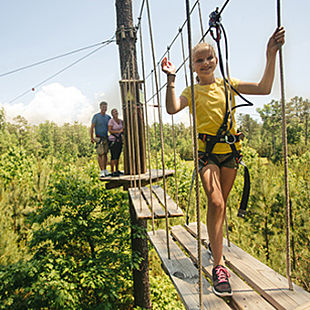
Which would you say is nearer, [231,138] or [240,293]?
[240,293]

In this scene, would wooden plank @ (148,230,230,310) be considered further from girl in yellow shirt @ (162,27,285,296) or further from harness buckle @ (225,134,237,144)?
harness buckle @ (225,134,237,144)

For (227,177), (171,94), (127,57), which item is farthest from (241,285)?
(127,57)

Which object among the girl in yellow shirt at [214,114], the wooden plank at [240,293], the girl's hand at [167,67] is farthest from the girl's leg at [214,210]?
the girl's hand at [167,67]

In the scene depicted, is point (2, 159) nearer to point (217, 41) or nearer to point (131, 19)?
point (131, 19)

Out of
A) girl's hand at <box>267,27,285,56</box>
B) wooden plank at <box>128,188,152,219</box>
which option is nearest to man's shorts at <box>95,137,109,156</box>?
wooden plank at <box>128,188,152,219</box>

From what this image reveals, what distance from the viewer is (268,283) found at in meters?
1.00

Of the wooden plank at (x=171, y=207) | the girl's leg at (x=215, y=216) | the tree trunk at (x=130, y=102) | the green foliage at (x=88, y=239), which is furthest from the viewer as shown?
the tree trunk at (x=130, y=102)

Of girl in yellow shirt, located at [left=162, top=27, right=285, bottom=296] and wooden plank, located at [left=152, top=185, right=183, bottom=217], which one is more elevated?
girl in yellow shirt, located at [left=162, top=27, right=285, bottom=296]

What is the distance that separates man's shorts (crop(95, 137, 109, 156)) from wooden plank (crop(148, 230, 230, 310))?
2170 millimetres

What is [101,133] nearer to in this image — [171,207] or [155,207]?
[155,207]

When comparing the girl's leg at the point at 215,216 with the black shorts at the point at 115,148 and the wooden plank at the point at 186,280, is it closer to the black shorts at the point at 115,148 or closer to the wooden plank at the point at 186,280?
the wooden plank at the point at 186,280

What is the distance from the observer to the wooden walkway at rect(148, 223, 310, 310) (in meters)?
0.89

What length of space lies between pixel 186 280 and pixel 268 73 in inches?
38.3

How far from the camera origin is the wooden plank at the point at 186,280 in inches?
37.4
